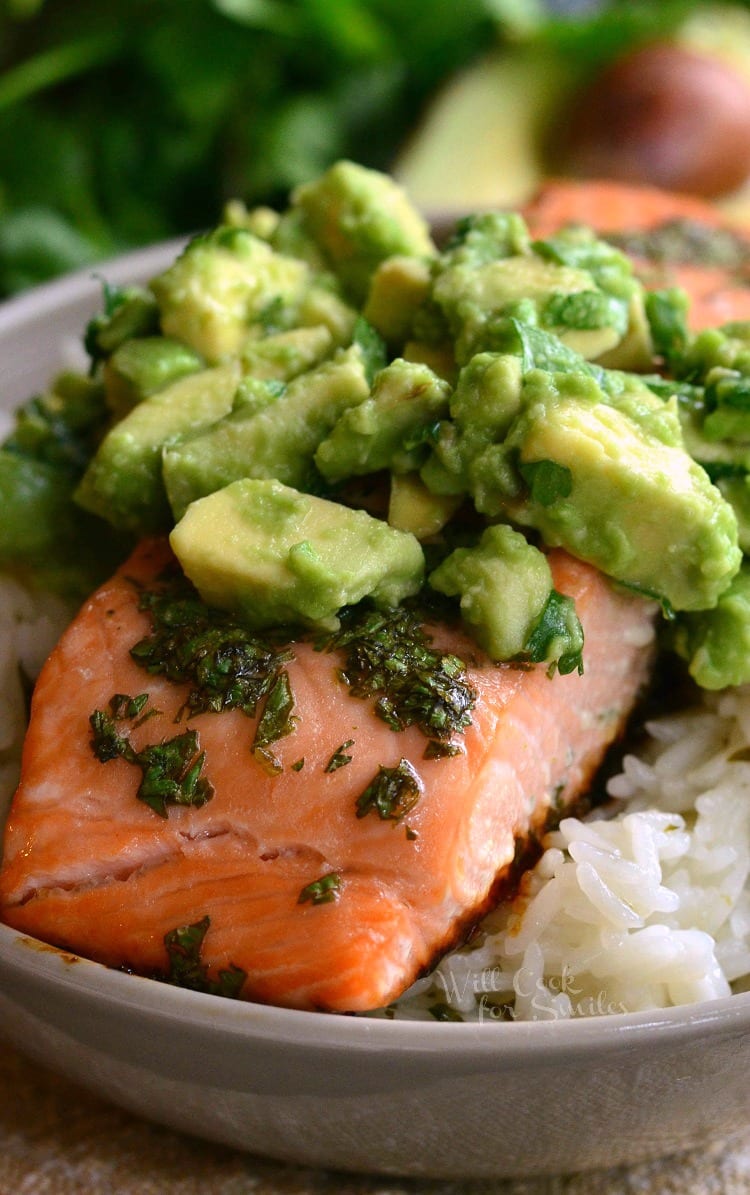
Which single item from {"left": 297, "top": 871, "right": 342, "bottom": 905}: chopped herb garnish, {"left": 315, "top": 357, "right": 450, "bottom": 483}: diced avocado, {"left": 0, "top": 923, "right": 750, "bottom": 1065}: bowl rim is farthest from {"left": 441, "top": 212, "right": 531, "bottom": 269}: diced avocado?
{"left": 0, "top": 923, "right": 750, "bottom": 1065}: bowl rim

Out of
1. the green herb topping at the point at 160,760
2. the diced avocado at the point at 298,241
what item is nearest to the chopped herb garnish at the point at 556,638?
the green herb topping at the point at 160,760

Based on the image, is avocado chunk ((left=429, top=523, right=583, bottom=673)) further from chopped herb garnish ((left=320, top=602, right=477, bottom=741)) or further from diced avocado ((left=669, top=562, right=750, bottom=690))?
diced avocado ((left=669, top=562, right=750, bottom=690))

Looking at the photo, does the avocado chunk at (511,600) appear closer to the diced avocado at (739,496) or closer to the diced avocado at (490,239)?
the diced avocado at (739,496)

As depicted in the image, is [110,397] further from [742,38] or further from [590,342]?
[742,38]

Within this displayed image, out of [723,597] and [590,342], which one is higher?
[590,342]

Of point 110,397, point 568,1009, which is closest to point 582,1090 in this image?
point 568,1009
